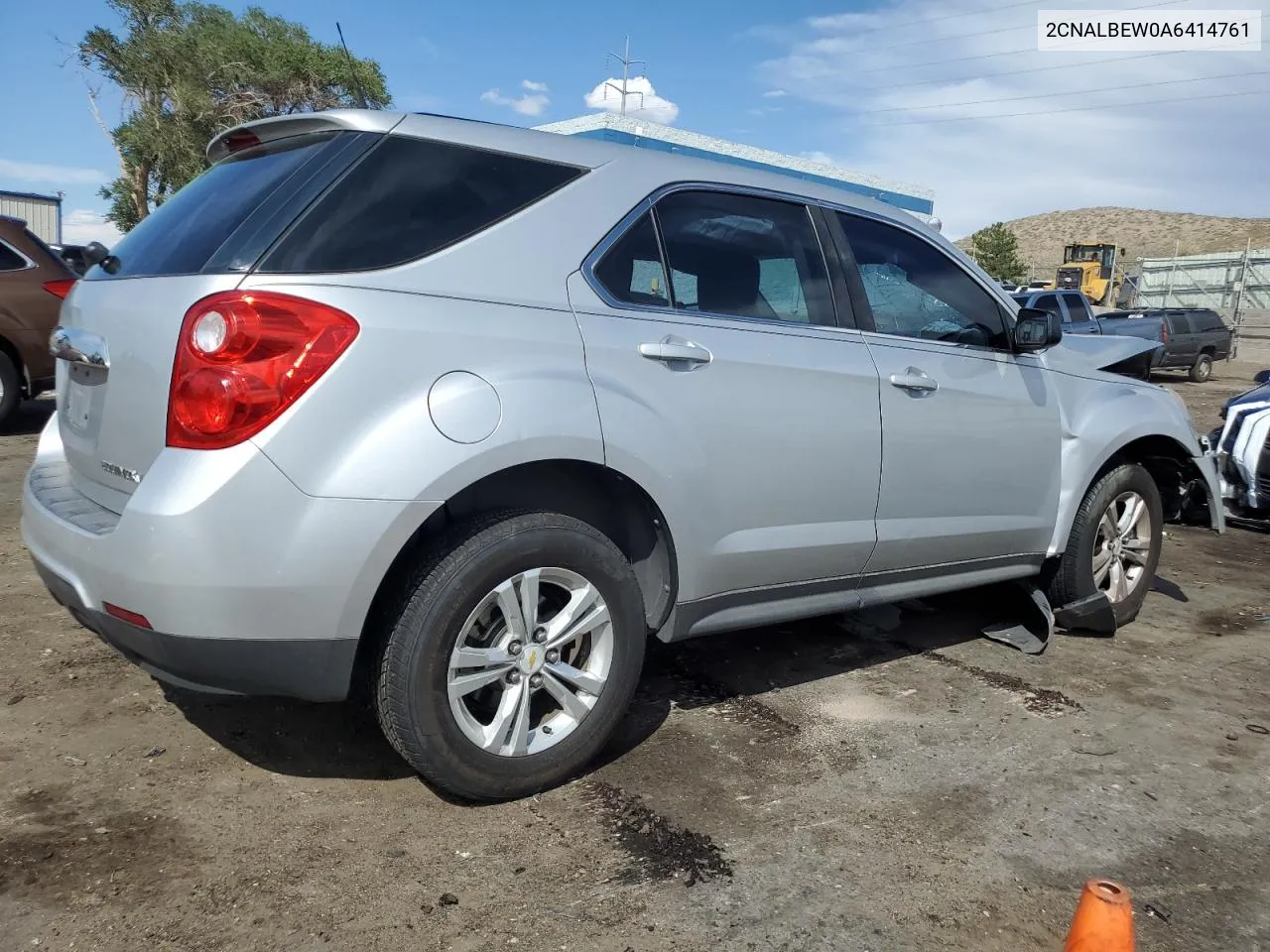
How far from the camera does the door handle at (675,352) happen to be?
9.56 feet

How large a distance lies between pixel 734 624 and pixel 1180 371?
25.5 metres

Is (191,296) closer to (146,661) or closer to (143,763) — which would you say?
(146,661)

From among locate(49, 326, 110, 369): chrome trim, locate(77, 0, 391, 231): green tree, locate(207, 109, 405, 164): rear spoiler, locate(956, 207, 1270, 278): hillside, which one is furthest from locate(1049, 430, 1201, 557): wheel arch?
locate(956, 207, 1270, 278): hillside

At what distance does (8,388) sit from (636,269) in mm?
7540

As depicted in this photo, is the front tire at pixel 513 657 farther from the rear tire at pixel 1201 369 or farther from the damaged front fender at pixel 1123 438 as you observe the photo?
the rear tire at pixel 1201 369

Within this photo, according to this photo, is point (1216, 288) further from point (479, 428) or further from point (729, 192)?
point (479, 428)

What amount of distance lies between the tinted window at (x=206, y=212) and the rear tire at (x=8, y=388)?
20.8ft

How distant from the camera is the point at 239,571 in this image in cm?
233

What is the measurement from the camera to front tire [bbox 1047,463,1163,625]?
4445 mm

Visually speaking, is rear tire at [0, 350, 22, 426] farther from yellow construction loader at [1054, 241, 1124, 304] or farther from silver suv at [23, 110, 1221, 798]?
yellow construction loader at [1054, 241, 1124, 304]

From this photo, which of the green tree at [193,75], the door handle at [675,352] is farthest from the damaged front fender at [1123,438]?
the green tree at [193,75]

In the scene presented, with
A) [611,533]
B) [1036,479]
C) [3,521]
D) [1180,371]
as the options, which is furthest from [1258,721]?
[1180,371]

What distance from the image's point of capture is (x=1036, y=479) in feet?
13.6

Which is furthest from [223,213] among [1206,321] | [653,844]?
[1206,321]
